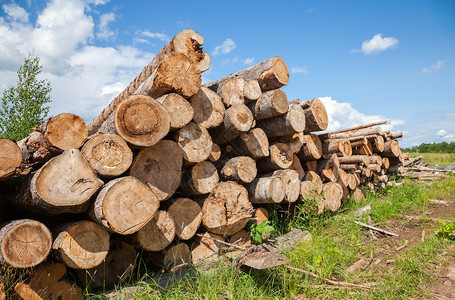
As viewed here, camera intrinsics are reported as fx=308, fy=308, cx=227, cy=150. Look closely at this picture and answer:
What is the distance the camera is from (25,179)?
9.63ft

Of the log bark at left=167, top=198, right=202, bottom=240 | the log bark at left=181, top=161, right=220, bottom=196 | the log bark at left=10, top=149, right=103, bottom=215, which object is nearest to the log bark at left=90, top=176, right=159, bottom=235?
the log bark at left=10, top=149, right=103, bottom=215

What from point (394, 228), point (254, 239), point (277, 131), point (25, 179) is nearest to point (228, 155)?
point (277, 131)

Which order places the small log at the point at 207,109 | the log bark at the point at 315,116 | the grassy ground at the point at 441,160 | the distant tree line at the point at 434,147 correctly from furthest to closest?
the distant tree line at the point at 434,147
the grassy ground at the point at 441,160
the log bark at the point at 315,116
the small log at the point at 207,109

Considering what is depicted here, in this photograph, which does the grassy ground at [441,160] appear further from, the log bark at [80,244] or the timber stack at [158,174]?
the log bark at [80,244]

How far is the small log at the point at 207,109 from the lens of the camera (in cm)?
380

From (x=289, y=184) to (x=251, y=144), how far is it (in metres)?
0.83

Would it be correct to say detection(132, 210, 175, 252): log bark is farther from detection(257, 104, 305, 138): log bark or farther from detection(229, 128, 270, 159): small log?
detection(257, 104, 305, 138): log bark

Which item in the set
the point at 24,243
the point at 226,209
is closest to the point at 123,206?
the point at 24,243

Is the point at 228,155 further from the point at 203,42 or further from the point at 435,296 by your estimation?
the point at 435,296

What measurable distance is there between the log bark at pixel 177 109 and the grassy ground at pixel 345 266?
1.57m

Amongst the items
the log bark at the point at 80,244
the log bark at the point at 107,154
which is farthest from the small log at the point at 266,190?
the log bark at the point at 80,244

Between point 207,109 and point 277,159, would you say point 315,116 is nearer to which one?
point 277,159

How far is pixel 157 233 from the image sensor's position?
324 centimetres

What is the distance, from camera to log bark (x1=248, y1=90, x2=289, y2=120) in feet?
13.9
